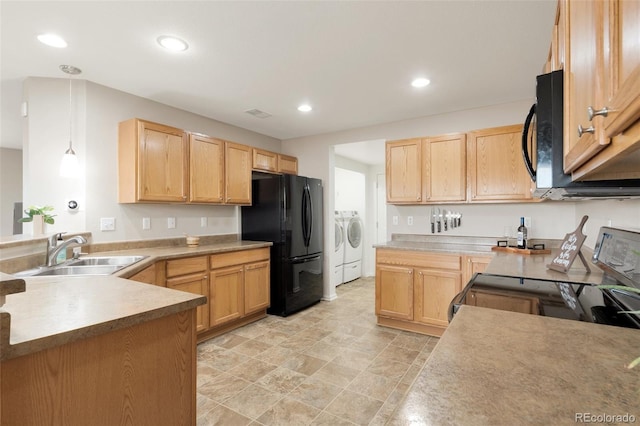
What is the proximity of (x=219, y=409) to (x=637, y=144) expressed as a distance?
7.53 feet

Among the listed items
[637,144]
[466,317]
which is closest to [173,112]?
[466,317]

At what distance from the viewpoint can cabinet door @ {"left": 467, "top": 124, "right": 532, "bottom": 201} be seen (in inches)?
119

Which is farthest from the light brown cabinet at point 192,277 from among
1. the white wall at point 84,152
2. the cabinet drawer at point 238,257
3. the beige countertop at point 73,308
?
the beige countertop at point 73,308

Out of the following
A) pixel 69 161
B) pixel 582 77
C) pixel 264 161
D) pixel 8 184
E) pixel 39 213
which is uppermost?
pixel 264 161

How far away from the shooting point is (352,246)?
5.79m

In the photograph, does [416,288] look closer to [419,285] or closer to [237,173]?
[419,285]

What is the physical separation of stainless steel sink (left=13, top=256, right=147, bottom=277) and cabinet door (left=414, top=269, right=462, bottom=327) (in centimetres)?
259

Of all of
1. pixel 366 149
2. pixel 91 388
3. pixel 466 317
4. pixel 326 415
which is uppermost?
pixel 366 149

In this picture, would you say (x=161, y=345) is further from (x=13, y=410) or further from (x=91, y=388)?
(x=13, y=410)

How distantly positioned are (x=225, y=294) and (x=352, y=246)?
3025mm

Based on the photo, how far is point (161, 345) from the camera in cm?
110

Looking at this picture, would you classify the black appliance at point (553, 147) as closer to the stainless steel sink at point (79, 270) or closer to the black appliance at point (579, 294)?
the black appliance at point (579, 294)

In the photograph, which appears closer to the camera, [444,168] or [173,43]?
[173,43]

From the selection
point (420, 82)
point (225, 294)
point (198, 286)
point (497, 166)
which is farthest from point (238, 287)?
point (497, 166)
